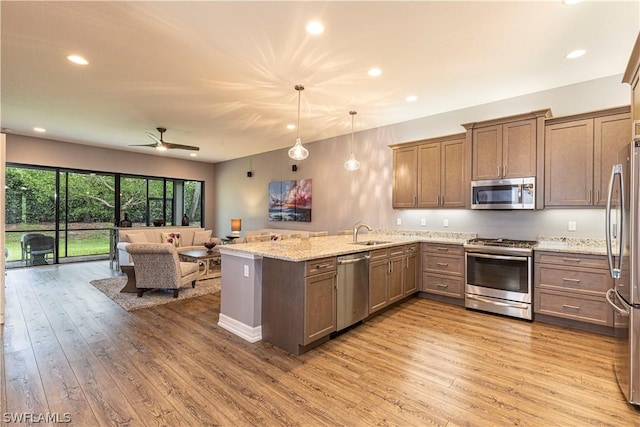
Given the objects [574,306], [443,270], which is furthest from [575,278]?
[443,270]

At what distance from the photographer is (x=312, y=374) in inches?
95.3

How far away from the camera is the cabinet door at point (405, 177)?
15.8ft

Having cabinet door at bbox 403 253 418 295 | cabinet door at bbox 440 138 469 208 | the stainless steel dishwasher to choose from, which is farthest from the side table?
cabinet door at bbox 440 138 469 208

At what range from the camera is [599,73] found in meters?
3.46

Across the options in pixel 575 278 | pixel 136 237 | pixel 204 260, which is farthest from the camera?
pixel 136 237

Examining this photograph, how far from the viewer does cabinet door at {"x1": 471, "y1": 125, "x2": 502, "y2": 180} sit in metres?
3.96

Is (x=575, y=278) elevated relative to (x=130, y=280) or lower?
elevated

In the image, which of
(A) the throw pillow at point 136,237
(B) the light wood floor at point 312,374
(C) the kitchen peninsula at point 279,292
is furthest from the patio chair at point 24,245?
(C) the kitchen peninsula at point 279,292

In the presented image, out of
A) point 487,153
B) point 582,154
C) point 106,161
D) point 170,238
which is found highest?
point 106,161

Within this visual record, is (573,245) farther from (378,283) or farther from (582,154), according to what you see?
(378,283)

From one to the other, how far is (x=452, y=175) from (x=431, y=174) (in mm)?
318

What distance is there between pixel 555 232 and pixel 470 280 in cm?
125

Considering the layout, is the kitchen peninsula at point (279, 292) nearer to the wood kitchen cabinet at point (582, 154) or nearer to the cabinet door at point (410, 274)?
the cabinet door at point (410, 274)

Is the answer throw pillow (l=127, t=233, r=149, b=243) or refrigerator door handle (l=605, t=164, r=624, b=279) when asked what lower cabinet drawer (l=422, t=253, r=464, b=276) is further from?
throw pillow (l=127, t=233, r=149, b=243)
